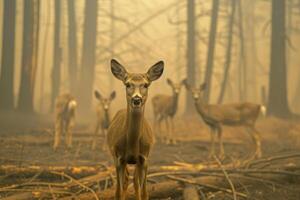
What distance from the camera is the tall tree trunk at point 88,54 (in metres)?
17.6

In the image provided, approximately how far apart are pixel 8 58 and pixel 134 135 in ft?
38.6

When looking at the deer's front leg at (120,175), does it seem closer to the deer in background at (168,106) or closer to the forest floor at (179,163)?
the forest floor at (179,163)

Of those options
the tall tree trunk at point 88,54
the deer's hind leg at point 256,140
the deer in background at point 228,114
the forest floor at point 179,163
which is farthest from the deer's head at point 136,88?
the tall tree trunk at point 88,54

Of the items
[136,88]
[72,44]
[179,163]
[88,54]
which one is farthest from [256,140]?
[72,44]

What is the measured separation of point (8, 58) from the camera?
47.9ft

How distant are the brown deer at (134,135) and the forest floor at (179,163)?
1.02 metres

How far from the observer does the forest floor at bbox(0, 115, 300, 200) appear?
5465 mm

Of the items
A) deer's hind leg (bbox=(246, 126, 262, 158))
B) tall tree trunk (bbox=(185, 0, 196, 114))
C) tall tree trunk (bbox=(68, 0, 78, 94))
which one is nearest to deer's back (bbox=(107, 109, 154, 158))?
deer's hind leg (bbox=(246, 126, 262, 158))

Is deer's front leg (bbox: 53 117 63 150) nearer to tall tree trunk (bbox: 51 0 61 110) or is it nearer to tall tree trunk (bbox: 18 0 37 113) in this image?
tall tree trunk (bbox: 18 0 37 113)

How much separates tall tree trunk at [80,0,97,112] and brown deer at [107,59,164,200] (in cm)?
1291

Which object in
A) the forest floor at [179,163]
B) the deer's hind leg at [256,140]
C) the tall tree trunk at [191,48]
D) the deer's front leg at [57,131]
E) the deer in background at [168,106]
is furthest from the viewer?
the tall tree trunk at [191,48]

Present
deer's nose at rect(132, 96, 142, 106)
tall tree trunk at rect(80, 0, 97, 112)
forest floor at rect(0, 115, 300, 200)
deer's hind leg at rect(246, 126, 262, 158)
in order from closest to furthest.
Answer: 1. deer's nose at rect(132, 96, 142, 106)
2. forest floor at rect(0, 115, 300, 200)
3. deer's hind leg at rect(246, 126, 262, 158)
4. tall tree trunk at rect(80, 0, 97, 112)

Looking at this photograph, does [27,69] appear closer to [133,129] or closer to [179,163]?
[179,163]

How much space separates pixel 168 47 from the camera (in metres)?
24.3
